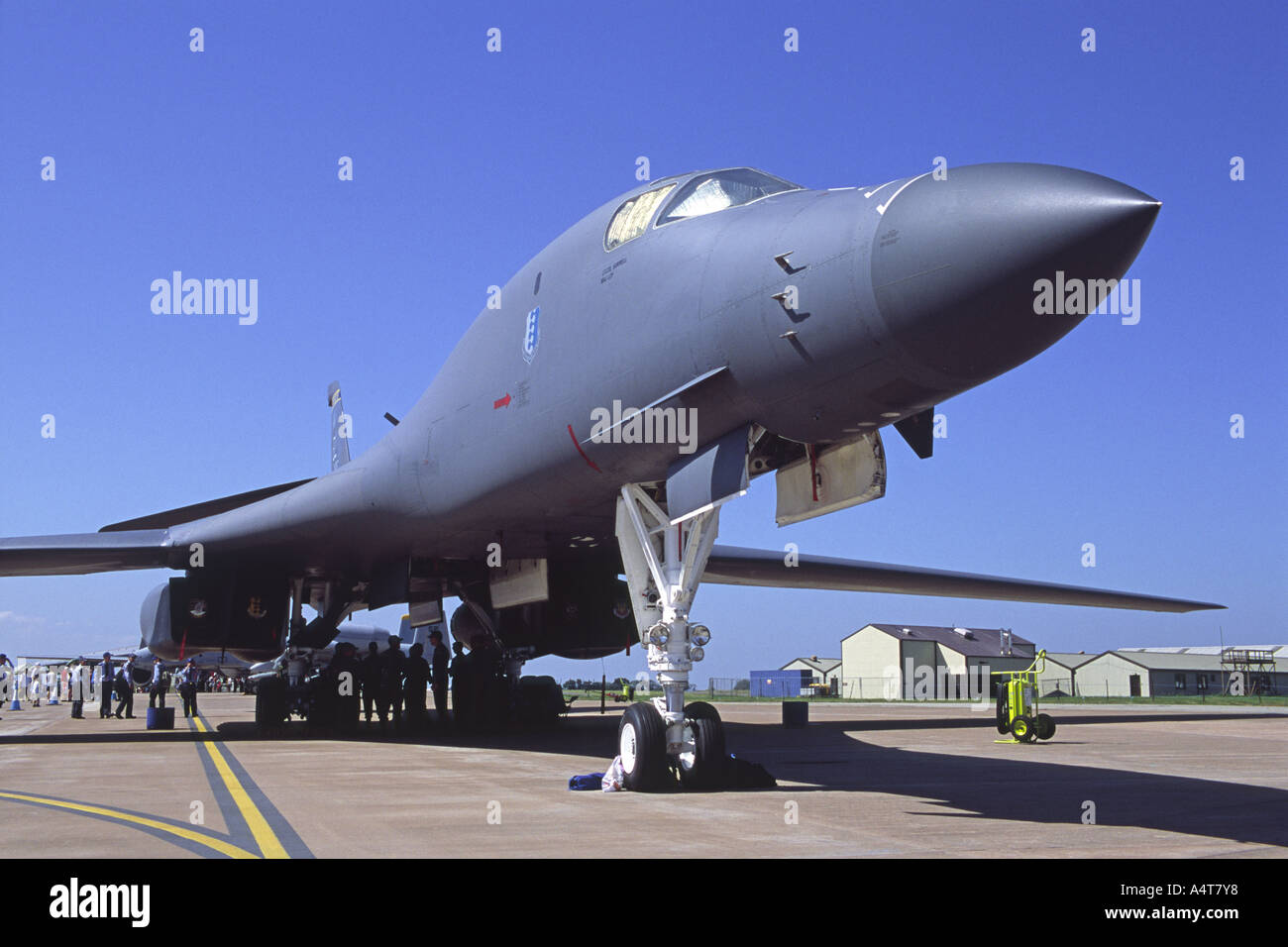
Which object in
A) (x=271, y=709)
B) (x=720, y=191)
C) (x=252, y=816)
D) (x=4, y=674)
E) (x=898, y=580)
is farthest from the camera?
(x=4, y=674)

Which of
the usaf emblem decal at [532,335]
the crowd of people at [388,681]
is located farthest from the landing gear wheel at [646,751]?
the crowd of people at [388,681]

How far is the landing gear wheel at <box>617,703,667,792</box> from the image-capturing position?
8047mm

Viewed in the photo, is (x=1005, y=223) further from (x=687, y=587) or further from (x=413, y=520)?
(x=413, y=520)

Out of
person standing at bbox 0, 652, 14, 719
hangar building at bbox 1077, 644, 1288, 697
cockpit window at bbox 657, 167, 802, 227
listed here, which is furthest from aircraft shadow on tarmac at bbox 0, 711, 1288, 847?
hangar building at bbox 1077, 644, 1288, 697

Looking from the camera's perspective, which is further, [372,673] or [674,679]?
[372,673]

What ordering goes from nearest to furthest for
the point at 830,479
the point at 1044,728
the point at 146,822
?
the point at 146,822, the point at 830,479, the point at 1044,728

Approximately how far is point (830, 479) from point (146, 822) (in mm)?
5077

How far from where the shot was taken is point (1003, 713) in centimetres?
1711

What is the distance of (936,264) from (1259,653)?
231 ft

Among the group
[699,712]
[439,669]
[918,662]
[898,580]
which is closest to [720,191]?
[699,712]

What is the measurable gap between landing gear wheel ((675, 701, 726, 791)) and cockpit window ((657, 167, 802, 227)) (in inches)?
149

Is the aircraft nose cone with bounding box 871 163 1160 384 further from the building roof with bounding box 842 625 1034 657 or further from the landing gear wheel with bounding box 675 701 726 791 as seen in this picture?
the building roof with bounding box 842 625 1034 657

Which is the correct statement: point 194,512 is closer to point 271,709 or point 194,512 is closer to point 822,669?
point 271,709
